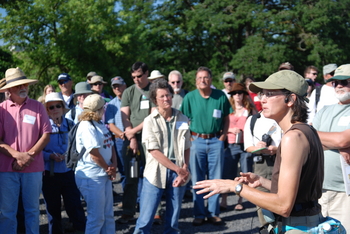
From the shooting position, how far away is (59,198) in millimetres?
5152

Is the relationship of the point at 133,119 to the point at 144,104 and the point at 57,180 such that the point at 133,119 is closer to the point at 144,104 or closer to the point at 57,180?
the point at 144,104

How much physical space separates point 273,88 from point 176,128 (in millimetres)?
2318

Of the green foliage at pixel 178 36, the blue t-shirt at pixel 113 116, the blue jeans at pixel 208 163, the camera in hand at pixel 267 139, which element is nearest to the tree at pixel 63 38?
the green foliage at pixel 178 36

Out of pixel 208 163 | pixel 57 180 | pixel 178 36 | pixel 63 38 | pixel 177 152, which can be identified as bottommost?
pixel 57 180

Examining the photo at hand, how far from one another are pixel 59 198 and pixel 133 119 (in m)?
1.55

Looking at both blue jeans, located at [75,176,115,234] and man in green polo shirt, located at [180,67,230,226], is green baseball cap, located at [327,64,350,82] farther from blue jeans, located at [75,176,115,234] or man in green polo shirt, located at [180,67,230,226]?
blue jeans, located at [75,176,115,234]

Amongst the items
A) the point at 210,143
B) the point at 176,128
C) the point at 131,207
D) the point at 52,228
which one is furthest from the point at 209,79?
the point at 52,228

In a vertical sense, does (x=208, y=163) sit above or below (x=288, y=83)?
below

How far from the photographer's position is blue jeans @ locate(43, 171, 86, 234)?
509 cm

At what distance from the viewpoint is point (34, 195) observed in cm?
446

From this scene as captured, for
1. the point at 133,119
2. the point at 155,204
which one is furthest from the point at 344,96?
the point at 133,119

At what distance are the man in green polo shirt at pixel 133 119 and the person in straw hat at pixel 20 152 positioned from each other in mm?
1409

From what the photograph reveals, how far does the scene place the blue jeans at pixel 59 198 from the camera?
509 centimetres

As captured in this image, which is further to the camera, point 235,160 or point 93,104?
point 235,160
